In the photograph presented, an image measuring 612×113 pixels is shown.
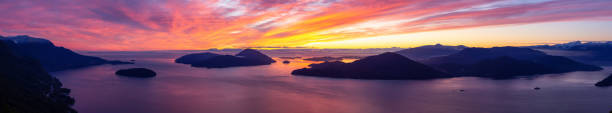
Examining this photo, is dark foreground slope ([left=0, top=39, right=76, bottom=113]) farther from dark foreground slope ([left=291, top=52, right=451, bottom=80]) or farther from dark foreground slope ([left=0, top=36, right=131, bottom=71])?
dark foreground slope ([left=291, top=52, right=451, bottom=80])

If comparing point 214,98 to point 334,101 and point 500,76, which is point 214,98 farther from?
point 500,76

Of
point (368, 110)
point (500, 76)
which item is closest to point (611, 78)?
point (500, 76)

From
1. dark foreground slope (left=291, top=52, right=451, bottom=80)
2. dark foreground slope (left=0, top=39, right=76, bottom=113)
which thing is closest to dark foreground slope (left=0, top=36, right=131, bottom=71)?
dark foreground slope (left=0, top=39, right=76, bottom=113)

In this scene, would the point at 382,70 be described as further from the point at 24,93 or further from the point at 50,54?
the point at 50,54

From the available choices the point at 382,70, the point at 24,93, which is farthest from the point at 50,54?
the point at 382,70

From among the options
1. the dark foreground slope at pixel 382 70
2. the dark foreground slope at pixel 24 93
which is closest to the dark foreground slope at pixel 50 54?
the dark foreground slope at pixel 24 93

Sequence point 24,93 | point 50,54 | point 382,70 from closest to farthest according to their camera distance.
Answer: point 24,93 < point 382,70 < point 50,54
